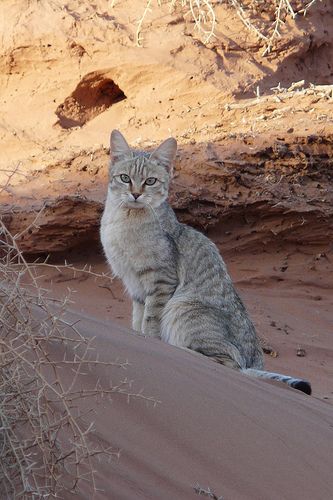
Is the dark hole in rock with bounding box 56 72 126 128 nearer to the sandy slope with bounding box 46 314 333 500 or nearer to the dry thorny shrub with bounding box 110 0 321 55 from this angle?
the dry thorny shrub with bounding box 110 0 321 55

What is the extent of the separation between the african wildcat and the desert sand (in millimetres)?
607

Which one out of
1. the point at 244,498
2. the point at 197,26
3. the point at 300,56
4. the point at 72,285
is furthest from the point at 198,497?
the point at 300,56

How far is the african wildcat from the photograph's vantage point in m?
7.21

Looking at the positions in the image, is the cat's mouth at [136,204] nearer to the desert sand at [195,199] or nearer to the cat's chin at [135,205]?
the cat's chin at [135,205]

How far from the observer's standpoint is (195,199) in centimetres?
1059

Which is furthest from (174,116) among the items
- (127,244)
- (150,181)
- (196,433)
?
(196,433)

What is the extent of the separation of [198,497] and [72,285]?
20.3 ft

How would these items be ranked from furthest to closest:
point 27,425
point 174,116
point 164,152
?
point 174,116 < point 164,152 < point 27,425

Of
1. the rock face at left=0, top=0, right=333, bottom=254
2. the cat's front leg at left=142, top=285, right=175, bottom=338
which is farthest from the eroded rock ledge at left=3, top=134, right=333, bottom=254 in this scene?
the cat's front leg at left=142, top=285, right=175, bottom=338

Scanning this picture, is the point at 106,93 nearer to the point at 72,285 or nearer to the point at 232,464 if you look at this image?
the point at 72,285

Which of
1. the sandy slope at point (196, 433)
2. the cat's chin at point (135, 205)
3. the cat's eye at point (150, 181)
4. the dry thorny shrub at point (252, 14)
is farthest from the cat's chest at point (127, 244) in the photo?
the dry thorny shrub at point (252, 14)

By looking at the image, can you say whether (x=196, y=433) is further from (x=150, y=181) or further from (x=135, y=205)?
(x=150, y=181)

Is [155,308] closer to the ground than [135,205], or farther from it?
closer to the ground

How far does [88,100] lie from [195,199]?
333 cm
